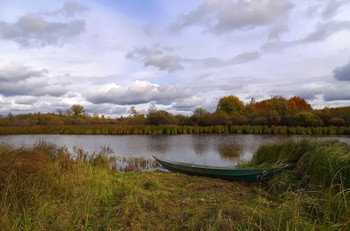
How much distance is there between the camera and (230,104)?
59.0 m

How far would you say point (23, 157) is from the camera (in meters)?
5.35

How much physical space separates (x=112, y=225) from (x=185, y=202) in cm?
161

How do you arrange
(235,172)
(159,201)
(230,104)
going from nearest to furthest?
(159,201)
(235,172)
(230,104)

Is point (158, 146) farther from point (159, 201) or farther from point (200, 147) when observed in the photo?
point (159, 201)

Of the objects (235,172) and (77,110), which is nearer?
(235,172)

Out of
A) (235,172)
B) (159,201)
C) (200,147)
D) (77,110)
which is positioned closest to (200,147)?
(200,147)

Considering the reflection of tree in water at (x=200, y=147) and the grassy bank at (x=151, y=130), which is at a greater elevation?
the grassy bank at (x=151, y=130)

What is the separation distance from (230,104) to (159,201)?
55.4 m

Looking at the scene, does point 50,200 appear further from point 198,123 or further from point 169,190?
point 198,123

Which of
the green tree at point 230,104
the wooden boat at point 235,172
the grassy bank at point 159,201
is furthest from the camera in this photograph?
the green tree at point 230,104

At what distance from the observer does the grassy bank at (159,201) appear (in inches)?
141

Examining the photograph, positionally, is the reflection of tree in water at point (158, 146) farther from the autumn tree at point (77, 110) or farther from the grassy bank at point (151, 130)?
the autumn tree at point (77, 110)

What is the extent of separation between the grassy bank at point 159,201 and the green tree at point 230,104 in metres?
51.8

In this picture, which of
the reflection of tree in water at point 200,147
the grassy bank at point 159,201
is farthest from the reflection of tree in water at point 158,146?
the grassy bank at point 159,201
